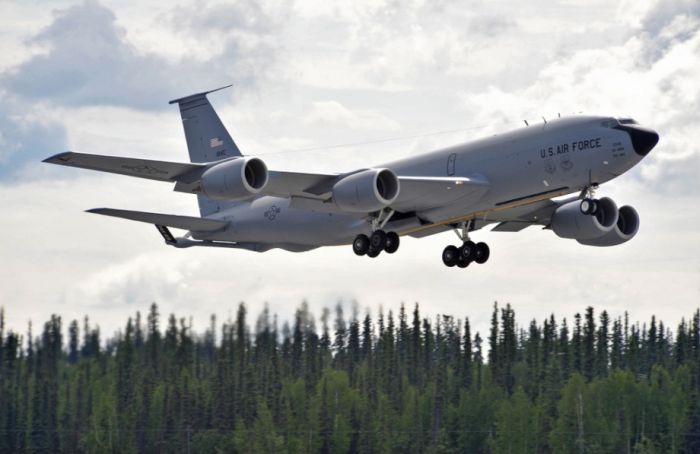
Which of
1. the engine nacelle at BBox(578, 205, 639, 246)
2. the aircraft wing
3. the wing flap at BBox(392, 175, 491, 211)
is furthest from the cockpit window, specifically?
the aircraft wing

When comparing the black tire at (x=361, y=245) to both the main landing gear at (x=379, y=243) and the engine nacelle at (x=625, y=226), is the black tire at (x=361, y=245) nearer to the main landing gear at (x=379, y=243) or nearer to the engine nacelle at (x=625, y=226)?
the main landing gear at (x=379, y=243)

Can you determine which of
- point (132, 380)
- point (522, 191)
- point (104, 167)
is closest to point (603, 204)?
point (522, 191)

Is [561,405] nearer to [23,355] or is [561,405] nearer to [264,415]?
[264,415]

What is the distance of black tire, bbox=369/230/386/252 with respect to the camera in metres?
47.4

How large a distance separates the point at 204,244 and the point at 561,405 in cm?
10501

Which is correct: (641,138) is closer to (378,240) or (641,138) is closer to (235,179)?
(378,240)

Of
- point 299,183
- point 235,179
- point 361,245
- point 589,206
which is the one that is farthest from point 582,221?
point 235,179

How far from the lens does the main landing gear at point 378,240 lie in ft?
156

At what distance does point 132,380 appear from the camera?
14050cm

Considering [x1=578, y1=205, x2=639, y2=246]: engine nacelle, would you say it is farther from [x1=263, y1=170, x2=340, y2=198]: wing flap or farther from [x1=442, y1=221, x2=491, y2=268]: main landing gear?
[x1=263, y1=170, x2=340, y2=198]: wing flap

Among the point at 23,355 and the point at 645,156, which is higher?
the point at 645,156

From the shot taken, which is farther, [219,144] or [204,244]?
[219,144]

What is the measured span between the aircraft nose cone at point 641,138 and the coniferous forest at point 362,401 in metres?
89.6

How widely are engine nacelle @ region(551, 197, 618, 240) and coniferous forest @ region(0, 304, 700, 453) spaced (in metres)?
81.4
